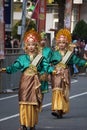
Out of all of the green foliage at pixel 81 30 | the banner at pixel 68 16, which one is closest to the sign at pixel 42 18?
the banner at pixel 68 16

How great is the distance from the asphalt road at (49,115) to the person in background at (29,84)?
83 centimetres

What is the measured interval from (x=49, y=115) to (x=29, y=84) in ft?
10.5

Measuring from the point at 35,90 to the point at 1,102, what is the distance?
19.7ft

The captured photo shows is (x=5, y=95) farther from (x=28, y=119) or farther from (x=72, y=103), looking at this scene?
(x=28, y=119)

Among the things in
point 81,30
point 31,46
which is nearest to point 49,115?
point 31,46

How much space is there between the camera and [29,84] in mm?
12594

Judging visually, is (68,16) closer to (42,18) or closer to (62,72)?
(42,18)

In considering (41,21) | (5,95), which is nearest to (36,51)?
(5,95)

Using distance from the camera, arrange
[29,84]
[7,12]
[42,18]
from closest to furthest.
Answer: [29,84], [7,12], [42,18]

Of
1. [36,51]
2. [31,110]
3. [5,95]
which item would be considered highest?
[36,51]

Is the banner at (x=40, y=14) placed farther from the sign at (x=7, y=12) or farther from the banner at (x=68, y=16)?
the sign at (x=7, y=12)

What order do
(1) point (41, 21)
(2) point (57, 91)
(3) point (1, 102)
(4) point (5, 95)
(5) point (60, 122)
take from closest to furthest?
1. (5) point (60, 122)
2. (2) point (57, 91)
3. (3) point (1, 102)
4. (4) point (5, 95)
5. (1) point (41, 21)

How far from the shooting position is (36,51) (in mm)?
12742

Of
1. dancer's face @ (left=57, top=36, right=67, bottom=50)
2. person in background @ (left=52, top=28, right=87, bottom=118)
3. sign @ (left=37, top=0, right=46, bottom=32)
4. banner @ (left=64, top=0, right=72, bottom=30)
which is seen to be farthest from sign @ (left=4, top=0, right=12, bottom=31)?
dancer's face @ (left=57, top=36, right=67, bottom=50)
